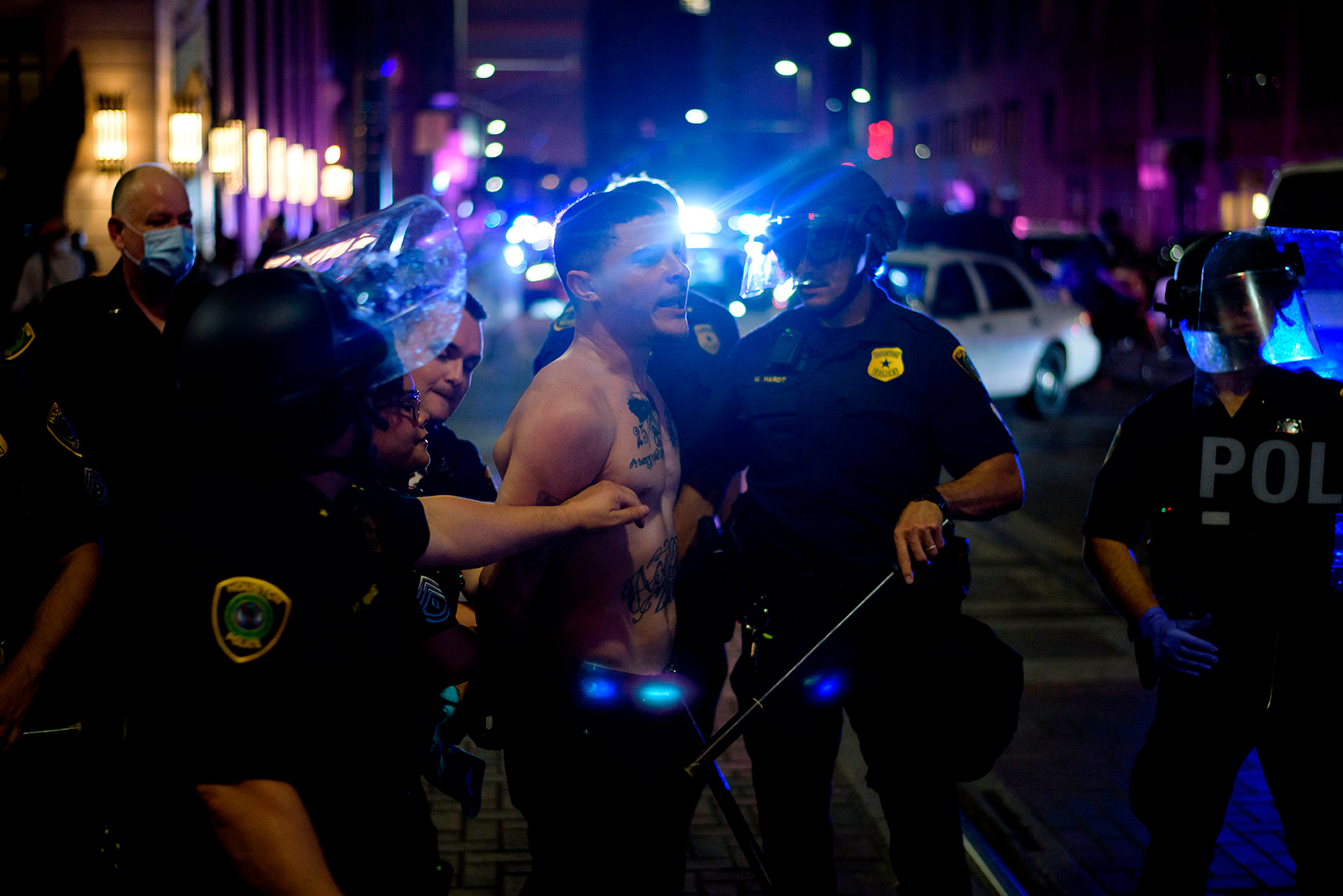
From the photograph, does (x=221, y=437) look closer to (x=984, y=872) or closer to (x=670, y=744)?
(x=670, y=744)

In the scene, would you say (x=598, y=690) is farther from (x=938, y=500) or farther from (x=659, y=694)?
(x=938, y=500)

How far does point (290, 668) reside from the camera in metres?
1.65

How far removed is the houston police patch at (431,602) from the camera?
216 centimetres

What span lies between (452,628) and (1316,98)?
34.9 m

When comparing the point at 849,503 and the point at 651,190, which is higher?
the point at 651,190

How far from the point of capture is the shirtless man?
2.59m

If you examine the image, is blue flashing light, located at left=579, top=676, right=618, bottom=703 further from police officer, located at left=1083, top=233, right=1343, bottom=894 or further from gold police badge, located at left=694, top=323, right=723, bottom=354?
gold police badge, located at left=694, top=323, right=723, bottom=354

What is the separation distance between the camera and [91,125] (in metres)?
16.5

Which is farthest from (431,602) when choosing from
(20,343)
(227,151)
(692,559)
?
(227,151)

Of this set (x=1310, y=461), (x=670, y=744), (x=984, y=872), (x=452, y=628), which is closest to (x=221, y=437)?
(x=452, y=628)

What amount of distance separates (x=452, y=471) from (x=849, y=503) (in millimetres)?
1053

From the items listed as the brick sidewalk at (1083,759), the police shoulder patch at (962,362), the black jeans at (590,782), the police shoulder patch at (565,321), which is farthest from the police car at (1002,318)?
the black jeans at (590,782)

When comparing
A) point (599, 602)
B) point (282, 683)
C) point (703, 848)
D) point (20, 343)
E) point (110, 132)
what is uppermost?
point (110, 132)

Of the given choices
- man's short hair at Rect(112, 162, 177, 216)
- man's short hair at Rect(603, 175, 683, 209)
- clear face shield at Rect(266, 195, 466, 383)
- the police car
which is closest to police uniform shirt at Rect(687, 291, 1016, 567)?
man's short hair at Rect(603, 175, 683, 209)
